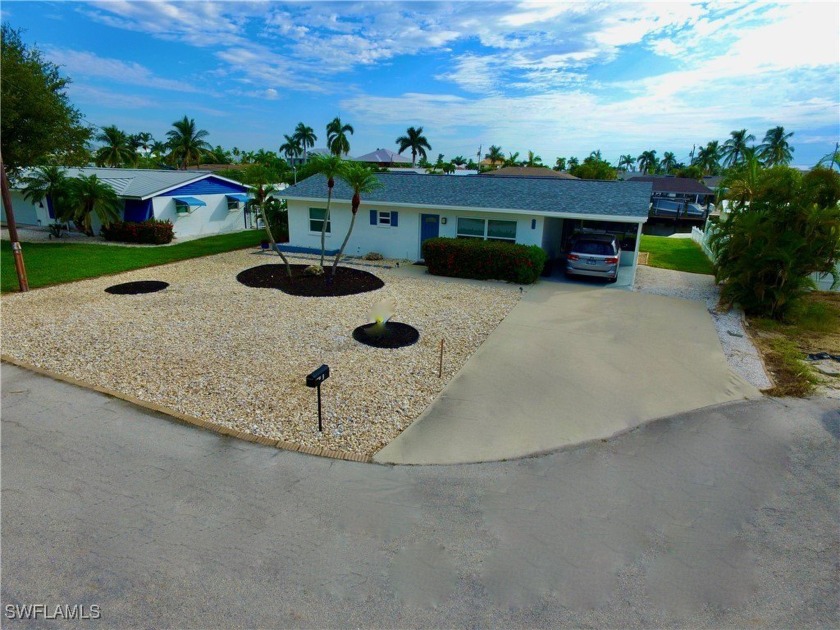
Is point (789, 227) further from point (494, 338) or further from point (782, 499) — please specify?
point (782, 499)

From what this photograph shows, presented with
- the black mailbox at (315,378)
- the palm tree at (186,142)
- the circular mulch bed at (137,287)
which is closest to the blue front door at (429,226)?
Answer: the circular mulch bed at (137,287)

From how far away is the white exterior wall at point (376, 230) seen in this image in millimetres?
18406

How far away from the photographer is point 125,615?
394 cm

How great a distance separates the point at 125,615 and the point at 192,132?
53.4 metres

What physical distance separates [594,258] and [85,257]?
2004 centimetres

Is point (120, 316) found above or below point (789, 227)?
below

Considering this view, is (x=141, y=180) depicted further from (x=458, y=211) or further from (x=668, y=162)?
(x=668, y=162)

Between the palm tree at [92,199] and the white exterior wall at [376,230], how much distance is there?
909 cm

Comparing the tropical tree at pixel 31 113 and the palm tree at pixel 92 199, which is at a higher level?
the tropical tree at pixel 31 113

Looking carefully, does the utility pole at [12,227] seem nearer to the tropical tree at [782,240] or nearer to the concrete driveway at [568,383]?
the concrete driveway at [568,383]

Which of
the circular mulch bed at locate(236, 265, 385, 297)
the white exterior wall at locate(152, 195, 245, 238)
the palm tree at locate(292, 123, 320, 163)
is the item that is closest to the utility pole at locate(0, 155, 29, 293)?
the circular mulch bed at locate(236, 265, 385, 297)

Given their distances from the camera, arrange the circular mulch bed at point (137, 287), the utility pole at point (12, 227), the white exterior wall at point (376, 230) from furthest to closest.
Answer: the white exterior wall at point (376, 230) → the circular mulch bed at point (137, 287) → the utility pole at point (12, 227)

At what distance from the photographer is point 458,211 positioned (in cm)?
1816

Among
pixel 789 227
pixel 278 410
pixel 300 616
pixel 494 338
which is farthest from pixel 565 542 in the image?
pixel 789 227
